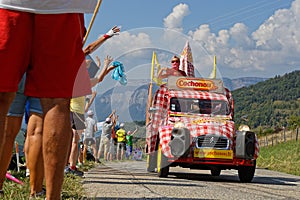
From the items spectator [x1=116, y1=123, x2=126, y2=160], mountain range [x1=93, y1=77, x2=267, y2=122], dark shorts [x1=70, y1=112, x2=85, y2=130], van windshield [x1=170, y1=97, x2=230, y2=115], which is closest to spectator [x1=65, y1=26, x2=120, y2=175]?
dark shorts [x1=70, y1=112, x2=85, y2=130]

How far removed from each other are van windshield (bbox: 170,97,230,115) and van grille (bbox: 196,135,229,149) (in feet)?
4.10

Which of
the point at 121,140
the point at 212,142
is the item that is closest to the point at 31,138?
the point at 212,142

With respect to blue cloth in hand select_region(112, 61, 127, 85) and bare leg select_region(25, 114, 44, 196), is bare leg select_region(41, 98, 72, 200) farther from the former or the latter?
blue cloth in hand select_region(112, 61, 127, 85)

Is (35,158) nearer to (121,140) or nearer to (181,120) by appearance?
(181,120)

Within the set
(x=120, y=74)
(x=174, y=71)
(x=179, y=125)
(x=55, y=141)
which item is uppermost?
(x=174, y=71)

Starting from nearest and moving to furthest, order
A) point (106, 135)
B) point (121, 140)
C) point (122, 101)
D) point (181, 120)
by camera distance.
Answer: point (122, 101), point (181, 120), point (106, 135), point (121, 140)

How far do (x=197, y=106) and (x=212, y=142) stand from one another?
1385 mm

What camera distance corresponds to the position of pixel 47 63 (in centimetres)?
266

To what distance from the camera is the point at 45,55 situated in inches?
105

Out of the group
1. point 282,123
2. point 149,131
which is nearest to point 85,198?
point 149,131

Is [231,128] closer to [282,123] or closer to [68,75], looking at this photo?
[68,75]

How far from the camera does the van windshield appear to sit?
31.6 feet

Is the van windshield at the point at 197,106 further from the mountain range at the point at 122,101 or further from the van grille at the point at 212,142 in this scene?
the mountain range at the point at 122,101

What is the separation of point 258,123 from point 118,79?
12968 centimetres
